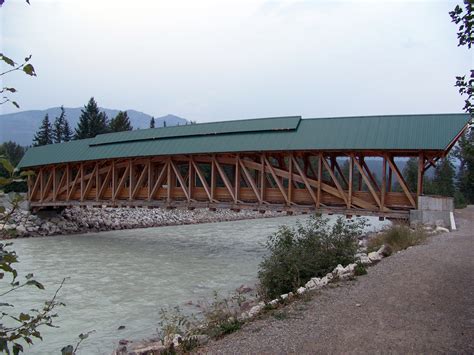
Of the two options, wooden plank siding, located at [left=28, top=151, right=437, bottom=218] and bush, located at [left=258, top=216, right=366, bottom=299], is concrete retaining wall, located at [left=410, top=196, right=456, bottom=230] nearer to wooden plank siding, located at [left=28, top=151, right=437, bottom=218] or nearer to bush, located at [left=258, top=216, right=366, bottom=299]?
wooden plank siding, located at [left=28, top=151, right=437, bottom=218]

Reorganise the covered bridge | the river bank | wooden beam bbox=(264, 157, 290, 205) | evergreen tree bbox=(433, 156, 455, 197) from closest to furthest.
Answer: the covered bridge, wooden beam bbox=(264, 157, 290, 205), the river bank, evergreen tree bbox=(433, 156, 455, 197)

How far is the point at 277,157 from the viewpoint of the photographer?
18.9 meters

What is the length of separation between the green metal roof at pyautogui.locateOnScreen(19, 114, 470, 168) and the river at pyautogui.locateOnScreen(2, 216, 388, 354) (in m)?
4.63

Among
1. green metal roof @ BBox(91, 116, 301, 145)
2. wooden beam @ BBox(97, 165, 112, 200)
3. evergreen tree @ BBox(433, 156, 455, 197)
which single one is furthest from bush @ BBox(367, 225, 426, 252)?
evergreen tree @ BBox(433, 156, 455, 197)

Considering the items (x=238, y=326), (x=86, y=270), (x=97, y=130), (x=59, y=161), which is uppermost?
(x=97, y=130)

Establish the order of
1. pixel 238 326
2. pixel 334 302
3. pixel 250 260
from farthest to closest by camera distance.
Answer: pixel 250 260 < pixel 334 302 < pixel 238 326

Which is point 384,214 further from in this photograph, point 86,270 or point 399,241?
point 86,270

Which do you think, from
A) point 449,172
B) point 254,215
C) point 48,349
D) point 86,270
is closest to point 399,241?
point 48,349

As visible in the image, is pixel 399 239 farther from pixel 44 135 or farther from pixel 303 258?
pixel 44 135

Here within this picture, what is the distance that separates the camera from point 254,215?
4212 cm

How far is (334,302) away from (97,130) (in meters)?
46.5

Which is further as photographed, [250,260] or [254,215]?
[254,215]

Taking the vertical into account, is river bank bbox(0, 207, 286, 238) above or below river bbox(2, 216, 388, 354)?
above

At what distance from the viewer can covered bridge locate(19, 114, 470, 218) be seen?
1512 cm
